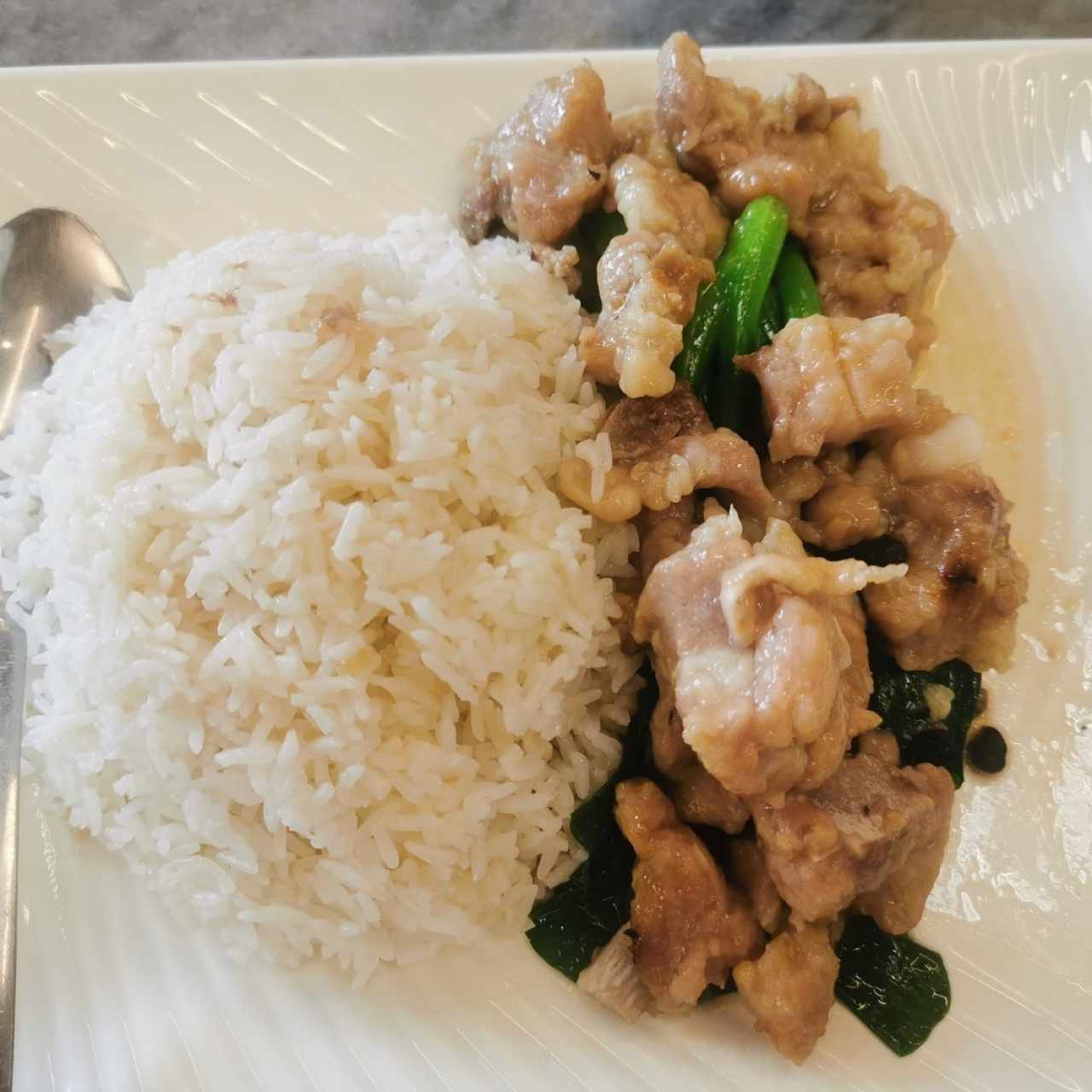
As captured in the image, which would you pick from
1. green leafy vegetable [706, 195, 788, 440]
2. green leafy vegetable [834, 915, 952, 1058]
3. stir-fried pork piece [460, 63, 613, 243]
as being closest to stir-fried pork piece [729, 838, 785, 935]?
green leafy vegetable [834, 915, 952, 1058]

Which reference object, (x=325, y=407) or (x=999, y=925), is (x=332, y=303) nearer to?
(x=325, y=407)

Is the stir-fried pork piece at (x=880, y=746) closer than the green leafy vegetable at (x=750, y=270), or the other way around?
the stir-fried pork piece at (x=880, y=746)

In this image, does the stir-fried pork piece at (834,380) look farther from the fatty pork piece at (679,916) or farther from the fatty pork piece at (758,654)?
the fatty pork piece at (679,916)

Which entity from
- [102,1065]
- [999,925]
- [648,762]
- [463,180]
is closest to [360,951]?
[102,1065]

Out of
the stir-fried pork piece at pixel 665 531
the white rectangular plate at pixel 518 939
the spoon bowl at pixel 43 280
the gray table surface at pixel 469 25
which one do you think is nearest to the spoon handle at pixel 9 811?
the white rectangular plate at pixel 518 939

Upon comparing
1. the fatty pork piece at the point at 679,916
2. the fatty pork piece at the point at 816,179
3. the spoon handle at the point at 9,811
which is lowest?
the spoon handle at the point at 9,811

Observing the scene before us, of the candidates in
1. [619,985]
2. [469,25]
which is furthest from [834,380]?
[469,25]
